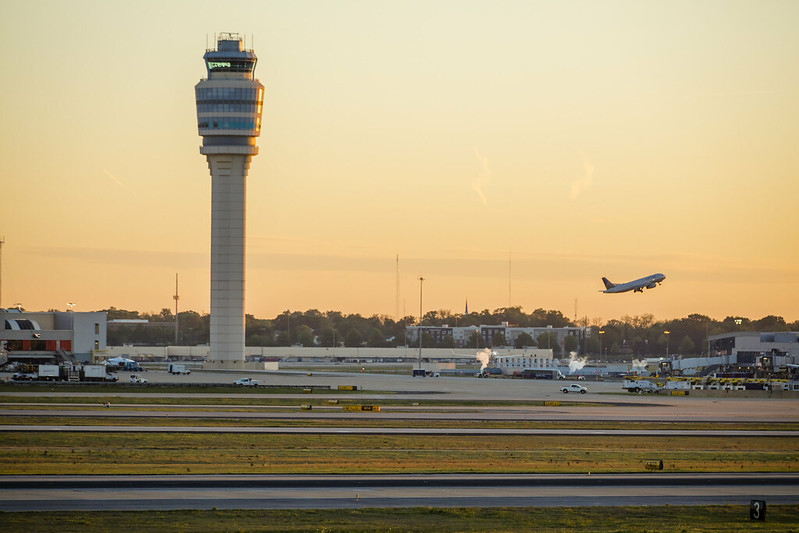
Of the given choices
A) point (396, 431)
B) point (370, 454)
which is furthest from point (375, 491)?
point (396, 431)

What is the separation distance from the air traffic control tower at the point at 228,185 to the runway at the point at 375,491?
127 metres

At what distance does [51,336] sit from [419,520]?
6018 inches

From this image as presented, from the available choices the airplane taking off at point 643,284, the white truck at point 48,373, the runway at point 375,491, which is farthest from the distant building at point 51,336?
the runway at point 375,491

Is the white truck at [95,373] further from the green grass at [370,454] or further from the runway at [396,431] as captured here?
the green grass at [370,454]

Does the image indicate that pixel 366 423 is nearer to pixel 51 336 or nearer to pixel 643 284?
pixel 643 284

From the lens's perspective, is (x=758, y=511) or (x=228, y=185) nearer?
(x=758, y=511)

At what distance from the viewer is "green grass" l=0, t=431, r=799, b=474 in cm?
4675

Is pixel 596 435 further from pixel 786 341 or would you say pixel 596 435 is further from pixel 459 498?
pixel 786 341

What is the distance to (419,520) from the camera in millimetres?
35031

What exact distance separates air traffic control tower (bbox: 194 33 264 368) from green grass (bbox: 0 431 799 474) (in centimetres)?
11099

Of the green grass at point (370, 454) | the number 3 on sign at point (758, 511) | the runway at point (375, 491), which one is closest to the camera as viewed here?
the number 3 on sign at point (758, 511)

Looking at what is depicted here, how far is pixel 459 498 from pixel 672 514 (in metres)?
8.03

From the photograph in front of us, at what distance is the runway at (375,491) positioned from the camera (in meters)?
37.2

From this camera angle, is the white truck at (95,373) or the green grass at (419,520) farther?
the white truck at (95,373)
